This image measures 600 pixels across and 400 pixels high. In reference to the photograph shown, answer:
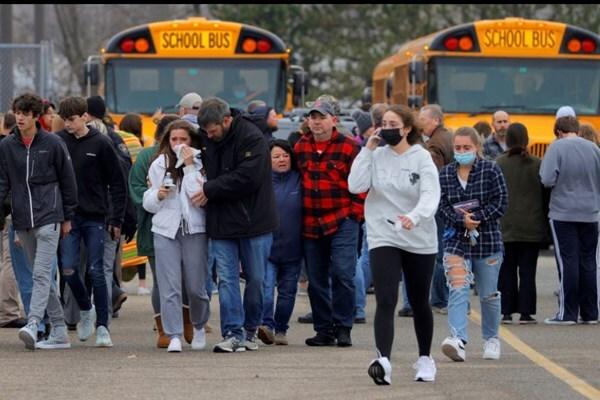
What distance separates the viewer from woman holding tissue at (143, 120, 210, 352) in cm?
1171

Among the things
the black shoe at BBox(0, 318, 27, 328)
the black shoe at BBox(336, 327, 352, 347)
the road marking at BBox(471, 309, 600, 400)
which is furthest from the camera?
the black shoe at BBox(0, 318, 27, 328)

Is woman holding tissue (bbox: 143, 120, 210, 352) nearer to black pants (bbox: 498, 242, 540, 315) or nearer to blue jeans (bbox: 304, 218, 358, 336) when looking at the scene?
blue jeans (bbox: 304, 218, 358, 336)

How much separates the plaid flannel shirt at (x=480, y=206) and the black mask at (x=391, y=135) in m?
1.53

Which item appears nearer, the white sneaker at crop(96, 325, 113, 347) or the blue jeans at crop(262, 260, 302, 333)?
the white sneaker at crop(96, 325, 113, 347)

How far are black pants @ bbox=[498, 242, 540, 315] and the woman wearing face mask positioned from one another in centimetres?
247

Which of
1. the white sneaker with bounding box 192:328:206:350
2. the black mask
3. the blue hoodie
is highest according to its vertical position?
the black mask

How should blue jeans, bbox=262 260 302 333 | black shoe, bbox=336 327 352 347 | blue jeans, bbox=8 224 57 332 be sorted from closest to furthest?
black shoe, bbox=336 327 352 347 → blue jeans, bbox=262 260 302 333 → blue jeans, bbox=8 224 57 332

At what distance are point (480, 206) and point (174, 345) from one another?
7.35ft

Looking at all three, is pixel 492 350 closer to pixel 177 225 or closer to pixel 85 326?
pixel 177 225

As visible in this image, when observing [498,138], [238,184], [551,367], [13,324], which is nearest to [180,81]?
[498,138]

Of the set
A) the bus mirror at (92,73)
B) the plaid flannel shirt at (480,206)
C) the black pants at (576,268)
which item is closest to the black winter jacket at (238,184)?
the plaid flannel shirt at (480,206)

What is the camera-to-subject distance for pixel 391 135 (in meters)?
10.2

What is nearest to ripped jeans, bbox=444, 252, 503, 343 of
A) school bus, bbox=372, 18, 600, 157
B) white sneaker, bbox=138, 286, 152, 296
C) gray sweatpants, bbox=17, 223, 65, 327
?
gray sweatpants, bbox=17, 223, 65, 327

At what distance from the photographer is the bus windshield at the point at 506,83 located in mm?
22469
